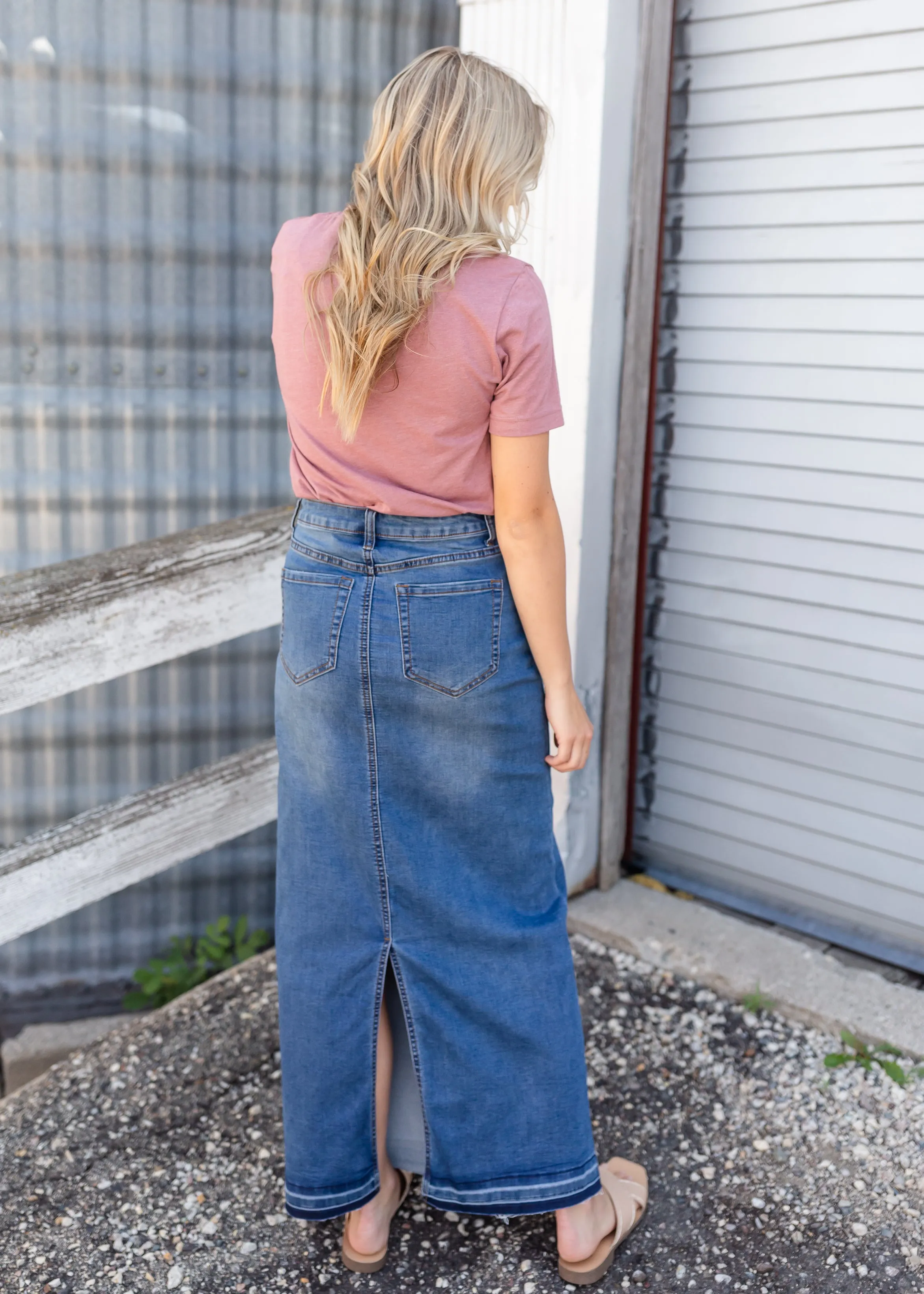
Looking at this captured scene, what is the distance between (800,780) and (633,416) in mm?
1098

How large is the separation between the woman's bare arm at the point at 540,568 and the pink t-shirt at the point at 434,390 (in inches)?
1.6

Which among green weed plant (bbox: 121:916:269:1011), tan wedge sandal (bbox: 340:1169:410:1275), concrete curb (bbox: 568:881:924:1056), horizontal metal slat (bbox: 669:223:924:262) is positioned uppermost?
horizontal metal slat (bbox: 669:223:924:262)

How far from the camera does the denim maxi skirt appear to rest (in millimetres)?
2020

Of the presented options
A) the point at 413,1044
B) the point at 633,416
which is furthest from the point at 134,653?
the point at 633,416

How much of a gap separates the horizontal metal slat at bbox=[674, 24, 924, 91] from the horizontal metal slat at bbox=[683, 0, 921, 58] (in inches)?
0.5

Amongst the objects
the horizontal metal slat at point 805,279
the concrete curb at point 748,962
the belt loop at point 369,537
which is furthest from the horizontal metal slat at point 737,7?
the concrete curb at point 748,962

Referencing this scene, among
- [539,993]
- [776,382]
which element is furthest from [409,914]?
[776,382]

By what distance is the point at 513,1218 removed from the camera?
8.03ft

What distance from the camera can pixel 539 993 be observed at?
222cm

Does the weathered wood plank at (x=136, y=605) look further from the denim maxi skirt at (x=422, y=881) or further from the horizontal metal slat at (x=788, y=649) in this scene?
the horizontal metal slat at (x=788, y=649)

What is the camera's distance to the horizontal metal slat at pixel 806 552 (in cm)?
303

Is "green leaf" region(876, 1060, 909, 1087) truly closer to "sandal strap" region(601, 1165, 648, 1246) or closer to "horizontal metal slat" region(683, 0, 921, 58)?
"sandal strap" region(601, 1165, 648, 1246)

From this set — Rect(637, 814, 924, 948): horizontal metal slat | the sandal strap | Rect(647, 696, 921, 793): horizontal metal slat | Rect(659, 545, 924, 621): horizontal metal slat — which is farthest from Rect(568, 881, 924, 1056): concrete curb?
the sandal strap

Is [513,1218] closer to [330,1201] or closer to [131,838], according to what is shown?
[330,1201]
